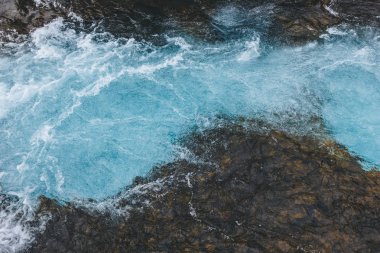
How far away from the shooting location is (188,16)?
1409 cm

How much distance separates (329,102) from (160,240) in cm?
653

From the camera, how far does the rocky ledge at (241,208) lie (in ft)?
27.4

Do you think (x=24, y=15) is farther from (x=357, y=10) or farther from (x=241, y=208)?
(x=357, y=10)

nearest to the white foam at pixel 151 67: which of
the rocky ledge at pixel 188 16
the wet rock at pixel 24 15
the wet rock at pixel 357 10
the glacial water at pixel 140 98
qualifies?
the glacial water at pixel 140 98

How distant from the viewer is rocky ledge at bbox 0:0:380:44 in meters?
13.5

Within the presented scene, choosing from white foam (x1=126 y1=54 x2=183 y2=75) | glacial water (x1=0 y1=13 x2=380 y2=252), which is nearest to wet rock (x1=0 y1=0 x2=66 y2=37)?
glacial water (x1=0 y1=13 x2=380 y2=252)

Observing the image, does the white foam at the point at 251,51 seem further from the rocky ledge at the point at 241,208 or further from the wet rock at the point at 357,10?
the rocky ledge at the point at 241,208

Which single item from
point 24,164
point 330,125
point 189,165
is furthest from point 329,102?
point 24,164

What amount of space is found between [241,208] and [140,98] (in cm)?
493

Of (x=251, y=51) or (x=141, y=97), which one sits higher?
(x=251, y=51)

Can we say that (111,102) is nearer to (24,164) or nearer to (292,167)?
(24,164)

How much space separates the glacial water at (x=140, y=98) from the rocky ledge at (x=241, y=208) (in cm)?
69

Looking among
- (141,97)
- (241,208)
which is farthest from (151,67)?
(241,208)

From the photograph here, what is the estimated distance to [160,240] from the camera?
8484 mm
